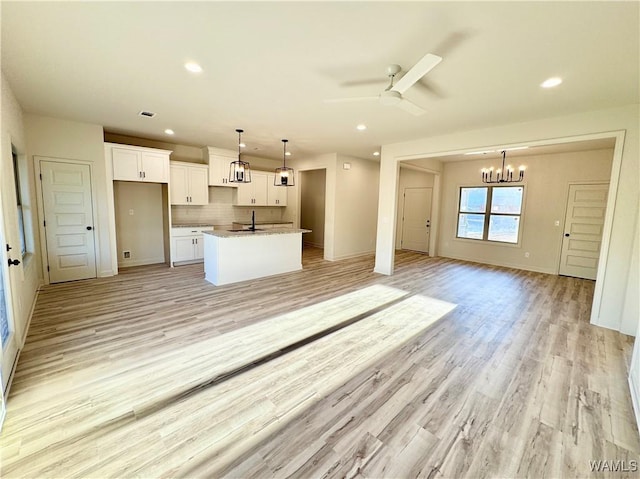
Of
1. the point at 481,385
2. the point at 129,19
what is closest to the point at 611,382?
the point at 481,385

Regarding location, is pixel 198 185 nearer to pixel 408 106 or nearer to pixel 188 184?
pixel 188 184

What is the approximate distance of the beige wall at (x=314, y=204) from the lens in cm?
935

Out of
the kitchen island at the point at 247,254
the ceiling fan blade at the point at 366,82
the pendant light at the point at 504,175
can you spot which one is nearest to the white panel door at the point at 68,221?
the kitchen island at the point at 247,254

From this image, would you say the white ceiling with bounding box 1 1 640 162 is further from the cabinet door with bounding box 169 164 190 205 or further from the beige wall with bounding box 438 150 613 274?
the beige wall with bounding box 438 150 613 274

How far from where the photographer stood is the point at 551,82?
281cm

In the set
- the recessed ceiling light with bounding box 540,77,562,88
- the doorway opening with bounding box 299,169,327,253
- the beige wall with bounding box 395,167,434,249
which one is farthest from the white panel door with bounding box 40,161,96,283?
the beige wall with bounding box 395,167,434,249

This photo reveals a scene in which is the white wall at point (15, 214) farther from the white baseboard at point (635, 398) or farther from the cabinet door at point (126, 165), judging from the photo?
the white baseboard at point (635, 398)

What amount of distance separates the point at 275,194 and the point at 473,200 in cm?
556

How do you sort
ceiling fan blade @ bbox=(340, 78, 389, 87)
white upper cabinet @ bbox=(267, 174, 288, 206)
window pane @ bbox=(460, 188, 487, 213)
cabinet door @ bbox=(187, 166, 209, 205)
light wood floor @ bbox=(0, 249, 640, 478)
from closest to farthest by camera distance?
light wood floor @ bbox=(0, 249, 640, 478)
ceiling fan blade @ bbox=(340, 78, 389, 87)
cabinet door @ bbox=(187, 166, 209, 205)
window pane @ bbox=(460, 188, 487, 213)
white upper cabinet @ bbox=(267, 174, 288, 206)

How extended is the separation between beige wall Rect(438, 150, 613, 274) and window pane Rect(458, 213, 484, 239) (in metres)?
0.21

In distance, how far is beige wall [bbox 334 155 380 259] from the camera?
23.9 feet

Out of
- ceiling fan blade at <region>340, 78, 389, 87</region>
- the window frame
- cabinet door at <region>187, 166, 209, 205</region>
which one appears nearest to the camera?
ceiling fan blade at <region>340, 78, 389, 87</region>

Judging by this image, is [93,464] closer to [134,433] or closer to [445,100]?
[134,433]

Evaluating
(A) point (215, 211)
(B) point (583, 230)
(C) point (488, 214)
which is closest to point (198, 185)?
(A) point (215, 211)
